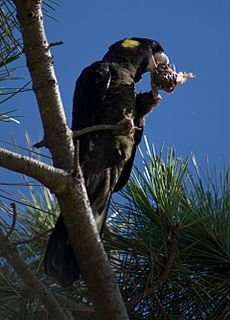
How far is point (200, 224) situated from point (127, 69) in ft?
2.48

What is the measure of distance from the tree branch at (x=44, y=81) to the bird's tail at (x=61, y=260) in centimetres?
34

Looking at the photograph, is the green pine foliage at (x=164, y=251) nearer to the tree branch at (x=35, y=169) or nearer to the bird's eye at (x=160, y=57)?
the tree branch at (x=35, y=169)

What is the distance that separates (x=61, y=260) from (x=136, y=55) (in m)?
1.08

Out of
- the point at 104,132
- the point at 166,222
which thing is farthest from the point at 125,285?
the point at 104,132

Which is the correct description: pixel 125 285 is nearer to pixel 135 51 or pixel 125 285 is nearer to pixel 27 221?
pixel 27 221

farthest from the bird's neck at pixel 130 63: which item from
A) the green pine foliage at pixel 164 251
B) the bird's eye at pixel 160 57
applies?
the green pine foliage at pixel 164 251

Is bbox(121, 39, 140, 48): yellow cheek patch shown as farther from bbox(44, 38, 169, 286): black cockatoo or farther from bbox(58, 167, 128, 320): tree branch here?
bbox(58, 167, 128, 320): tree branch

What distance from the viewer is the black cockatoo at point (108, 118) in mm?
1939

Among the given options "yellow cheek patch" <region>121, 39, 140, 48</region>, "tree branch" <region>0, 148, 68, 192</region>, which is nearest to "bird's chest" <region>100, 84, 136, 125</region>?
"yellow cheek patch" <region>121, 39, 140, 48</region>

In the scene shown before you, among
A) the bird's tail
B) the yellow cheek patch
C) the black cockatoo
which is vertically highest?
the yellow cheek patch

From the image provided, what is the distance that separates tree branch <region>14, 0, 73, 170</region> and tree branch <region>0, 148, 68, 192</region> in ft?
0.29

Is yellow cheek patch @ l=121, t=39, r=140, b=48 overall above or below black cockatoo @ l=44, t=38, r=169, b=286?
above

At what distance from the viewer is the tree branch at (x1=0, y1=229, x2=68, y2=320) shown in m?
1.36

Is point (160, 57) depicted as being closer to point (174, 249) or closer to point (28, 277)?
point (174, 249)
